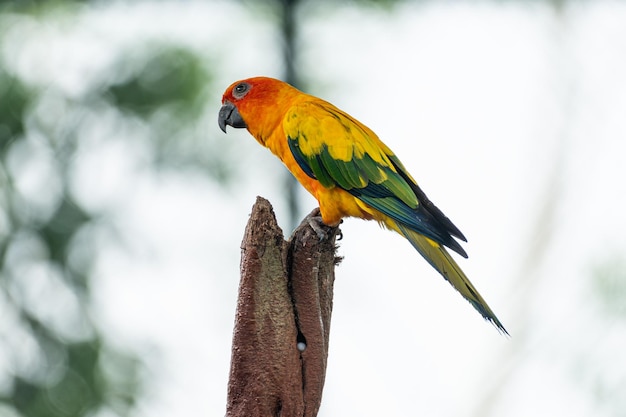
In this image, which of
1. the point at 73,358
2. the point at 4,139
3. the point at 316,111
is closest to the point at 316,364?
the point at 316,111

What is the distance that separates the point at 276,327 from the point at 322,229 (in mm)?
498

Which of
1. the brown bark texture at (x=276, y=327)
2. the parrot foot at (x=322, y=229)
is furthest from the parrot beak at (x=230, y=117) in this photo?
the brown bark texture at (x=276, y=327)

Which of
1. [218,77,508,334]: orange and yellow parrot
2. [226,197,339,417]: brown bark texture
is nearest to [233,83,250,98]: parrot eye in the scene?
[218,77,508,334]: orange and yellow parrot

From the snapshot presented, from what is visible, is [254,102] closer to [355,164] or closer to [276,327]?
[355,164]

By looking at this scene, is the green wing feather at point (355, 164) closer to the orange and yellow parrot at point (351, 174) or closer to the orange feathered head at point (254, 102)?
the orange and yellow parrot at point (351, 174)

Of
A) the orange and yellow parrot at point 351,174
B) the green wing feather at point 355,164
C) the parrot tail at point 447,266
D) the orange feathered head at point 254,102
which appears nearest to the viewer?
the parrot tail at point 447,266

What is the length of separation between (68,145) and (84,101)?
0.40 metres

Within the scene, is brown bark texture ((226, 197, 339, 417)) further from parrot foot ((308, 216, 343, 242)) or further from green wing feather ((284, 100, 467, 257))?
green wing feather ((284, 100, 467, 257))

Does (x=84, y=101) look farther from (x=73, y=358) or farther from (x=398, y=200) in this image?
(x=398, y=200)

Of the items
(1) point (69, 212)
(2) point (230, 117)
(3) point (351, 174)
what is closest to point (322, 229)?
(3) point (351, 174)

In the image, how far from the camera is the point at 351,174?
369 centimetres

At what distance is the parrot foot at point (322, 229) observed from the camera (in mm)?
3213

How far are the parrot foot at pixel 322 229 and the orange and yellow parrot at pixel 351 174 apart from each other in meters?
0.05

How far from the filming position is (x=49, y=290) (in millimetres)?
7082
